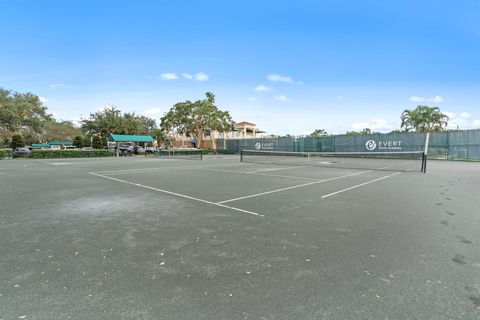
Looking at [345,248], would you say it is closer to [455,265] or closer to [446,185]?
[455,265]

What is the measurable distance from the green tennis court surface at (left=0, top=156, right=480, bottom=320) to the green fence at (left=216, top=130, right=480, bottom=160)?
24103mm

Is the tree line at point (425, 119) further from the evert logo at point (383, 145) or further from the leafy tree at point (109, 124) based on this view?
the leafy tree at point (109, 124)

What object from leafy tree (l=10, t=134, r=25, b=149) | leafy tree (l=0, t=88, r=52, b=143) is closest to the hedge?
leafy tree (l=0, t=88, r=52, b=143)

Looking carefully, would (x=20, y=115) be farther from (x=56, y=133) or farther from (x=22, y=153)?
(x=56, y=133)

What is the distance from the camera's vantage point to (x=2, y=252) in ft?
12.3

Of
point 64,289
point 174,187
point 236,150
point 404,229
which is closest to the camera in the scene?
point 64,289

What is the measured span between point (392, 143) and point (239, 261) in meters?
30.6

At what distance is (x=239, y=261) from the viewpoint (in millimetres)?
3477

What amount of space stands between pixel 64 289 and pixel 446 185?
12.0 m

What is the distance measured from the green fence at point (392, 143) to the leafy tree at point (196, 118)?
945 cm

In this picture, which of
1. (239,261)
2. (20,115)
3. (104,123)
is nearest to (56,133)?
(104,123)

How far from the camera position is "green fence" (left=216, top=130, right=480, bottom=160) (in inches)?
983

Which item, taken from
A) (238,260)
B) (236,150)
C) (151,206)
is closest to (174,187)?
(151,206)

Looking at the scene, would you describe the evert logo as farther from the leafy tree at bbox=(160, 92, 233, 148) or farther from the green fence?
the leafy tree at bbox=(160, 92, 233, 148)
